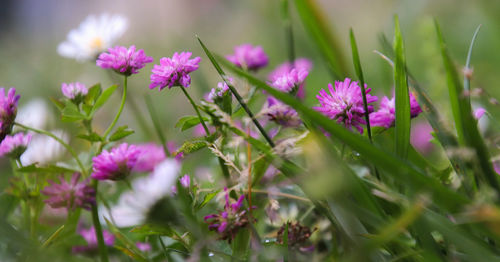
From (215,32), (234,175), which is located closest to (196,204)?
(234,175)

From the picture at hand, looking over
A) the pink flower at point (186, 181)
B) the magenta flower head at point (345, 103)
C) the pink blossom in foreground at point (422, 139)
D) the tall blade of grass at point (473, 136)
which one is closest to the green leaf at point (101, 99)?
the pink flower at point (186, 181)

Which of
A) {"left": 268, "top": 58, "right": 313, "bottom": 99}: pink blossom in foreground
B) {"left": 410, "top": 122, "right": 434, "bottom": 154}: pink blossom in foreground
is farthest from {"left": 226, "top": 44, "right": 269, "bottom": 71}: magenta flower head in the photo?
{"left": 410, "top": 122, "right": 434, "bottom": 154}: pink blossom in foreground

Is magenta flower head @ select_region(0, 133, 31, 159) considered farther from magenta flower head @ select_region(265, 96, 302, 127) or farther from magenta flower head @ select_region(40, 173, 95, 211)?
magenta flower head @ select_region(265, 96, 302, 127)

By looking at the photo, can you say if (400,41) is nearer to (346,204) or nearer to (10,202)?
(346,204)

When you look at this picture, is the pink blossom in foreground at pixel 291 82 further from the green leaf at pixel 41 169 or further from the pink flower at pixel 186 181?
the green leaf at pixel 41 169

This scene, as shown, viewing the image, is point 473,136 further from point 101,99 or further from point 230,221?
point 101,99
